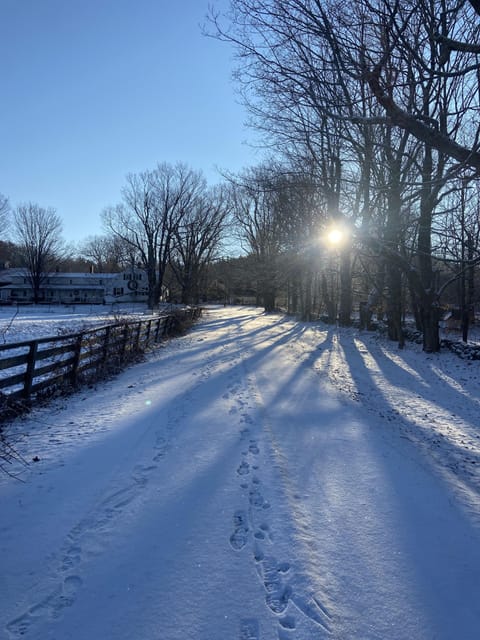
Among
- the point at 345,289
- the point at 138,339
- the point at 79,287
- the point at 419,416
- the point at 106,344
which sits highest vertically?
the point at 79,287

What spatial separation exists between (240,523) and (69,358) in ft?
20.4

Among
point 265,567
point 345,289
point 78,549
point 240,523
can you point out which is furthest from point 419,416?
point 345,289

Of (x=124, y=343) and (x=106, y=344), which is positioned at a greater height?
(x=106, y=344)

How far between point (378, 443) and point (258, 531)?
2709 mm

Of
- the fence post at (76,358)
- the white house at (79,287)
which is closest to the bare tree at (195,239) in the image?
the white house at (79,287)

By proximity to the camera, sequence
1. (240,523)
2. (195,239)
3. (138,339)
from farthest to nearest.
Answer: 1. (195,239)
2. (138,339)
3. (240,523)

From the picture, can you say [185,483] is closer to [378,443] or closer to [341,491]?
[341,491]

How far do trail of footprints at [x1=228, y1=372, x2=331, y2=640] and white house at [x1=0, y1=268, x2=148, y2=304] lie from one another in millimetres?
59726

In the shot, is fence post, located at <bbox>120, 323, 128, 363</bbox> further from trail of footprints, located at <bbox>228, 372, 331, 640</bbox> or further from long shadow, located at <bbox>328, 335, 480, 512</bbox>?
trail of footprints, located at <bbox>228, 372, 331, 640</bbox>

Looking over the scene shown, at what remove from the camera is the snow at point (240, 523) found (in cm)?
230

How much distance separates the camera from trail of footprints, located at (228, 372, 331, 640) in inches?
88.1

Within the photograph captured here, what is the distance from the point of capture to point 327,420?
20.0 feet

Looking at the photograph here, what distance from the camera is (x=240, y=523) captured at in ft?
10.5

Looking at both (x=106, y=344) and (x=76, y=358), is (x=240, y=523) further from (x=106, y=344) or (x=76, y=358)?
(x=106, y=344)
